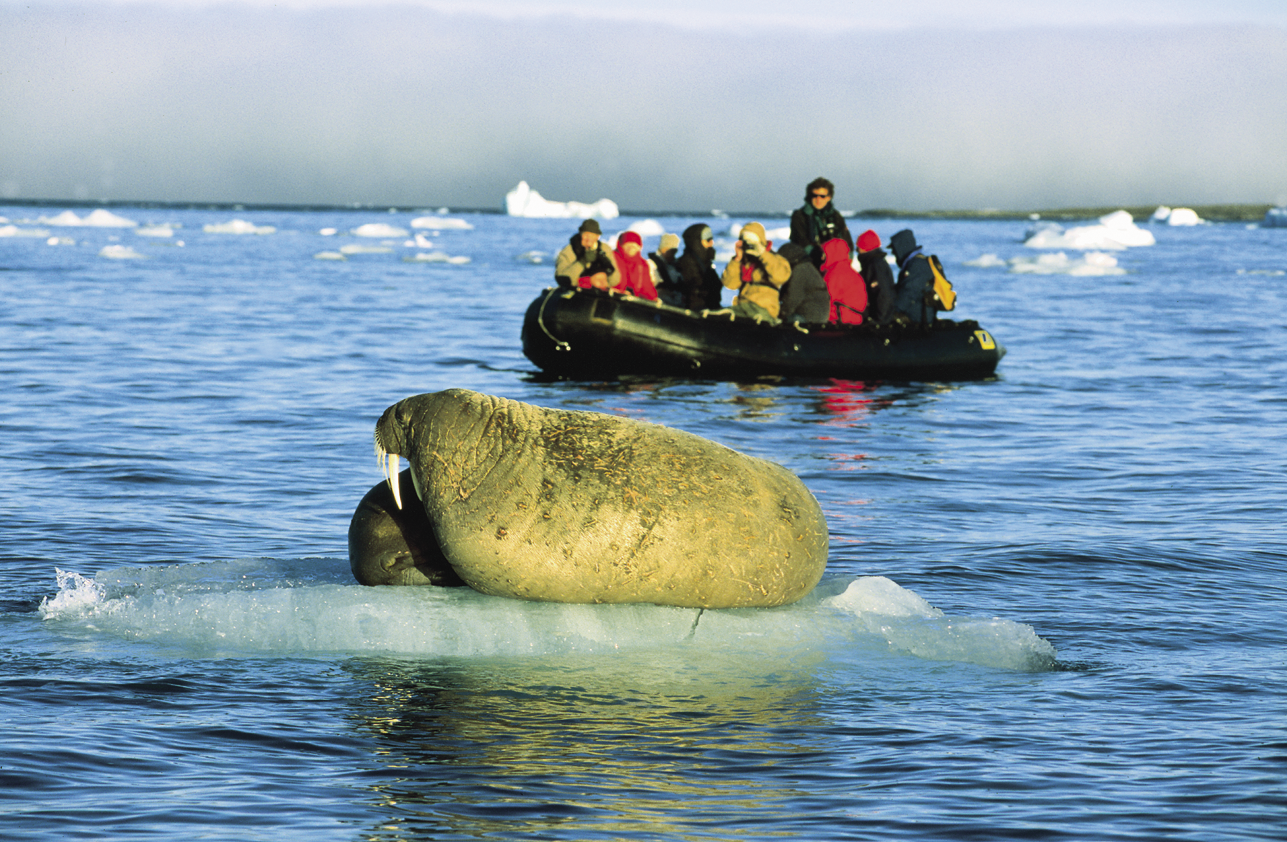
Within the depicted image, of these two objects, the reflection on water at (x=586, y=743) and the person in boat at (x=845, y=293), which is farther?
the person in boat at (x=845, y=293)

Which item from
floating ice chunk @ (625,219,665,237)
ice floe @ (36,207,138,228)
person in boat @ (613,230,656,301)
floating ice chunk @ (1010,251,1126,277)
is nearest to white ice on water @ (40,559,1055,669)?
person in boat @ (613,230,656,301)

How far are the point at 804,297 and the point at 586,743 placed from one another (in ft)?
46.3

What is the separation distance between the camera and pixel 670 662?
20.8 feet

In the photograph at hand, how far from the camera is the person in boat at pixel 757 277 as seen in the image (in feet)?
60.5

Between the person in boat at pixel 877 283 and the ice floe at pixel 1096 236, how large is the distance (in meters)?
56.9

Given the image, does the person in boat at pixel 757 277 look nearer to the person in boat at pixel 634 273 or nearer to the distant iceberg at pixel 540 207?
the person in boat at pixel 634 273

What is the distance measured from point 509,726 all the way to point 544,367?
14.7 m

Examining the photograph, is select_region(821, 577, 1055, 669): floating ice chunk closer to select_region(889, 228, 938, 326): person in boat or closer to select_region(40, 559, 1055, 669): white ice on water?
select_region(40, 559, 1055, 669): white ice on water

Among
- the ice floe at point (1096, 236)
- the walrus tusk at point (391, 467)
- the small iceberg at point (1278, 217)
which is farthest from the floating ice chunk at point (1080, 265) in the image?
the small iceberg at point (1278, 217)

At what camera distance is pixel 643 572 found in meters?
6.57

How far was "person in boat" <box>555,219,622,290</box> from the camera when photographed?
19609 millimetres

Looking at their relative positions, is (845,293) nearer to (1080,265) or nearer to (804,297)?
(804,297)

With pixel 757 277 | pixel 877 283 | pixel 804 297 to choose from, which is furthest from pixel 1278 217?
pixel 757 277

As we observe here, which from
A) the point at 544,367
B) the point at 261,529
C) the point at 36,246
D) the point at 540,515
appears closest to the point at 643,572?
the point at 540,515
